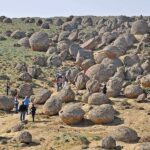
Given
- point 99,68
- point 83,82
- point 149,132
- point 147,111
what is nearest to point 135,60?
point 99,68

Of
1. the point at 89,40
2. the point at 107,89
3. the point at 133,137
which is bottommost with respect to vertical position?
the point at 133,137

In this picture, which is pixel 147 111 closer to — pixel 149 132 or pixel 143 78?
pixel 149 132

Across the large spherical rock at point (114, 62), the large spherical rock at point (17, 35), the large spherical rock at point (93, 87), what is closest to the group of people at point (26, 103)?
the large spherical rock at point (93, 87)

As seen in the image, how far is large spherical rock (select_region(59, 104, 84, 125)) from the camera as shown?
3924cm

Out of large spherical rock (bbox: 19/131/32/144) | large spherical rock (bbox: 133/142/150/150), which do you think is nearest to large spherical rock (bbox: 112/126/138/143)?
large spherical rock (bbox: 133/142/150/150)

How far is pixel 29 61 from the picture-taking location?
64.1 meters

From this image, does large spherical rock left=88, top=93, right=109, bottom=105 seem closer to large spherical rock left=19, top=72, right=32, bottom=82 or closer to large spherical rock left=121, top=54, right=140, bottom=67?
large spherical rock left=19, top=72, right=32, bottom=82

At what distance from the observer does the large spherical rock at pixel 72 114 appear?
39237 mm

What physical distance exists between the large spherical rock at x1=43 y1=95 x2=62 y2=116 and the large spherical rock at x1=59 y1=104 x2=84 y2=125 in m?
1.63

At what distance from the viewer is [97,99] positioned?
142ft

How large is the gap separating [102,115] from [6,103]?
872 centimetres

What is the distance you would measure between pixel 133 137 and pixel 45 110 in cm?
909

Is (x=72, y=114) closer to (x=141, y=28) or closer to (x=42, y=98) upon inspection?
(x=42, y=98)

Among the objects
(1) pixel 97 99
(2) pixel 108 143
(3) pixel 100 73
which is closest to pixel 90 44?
(3) pixel 100 73
